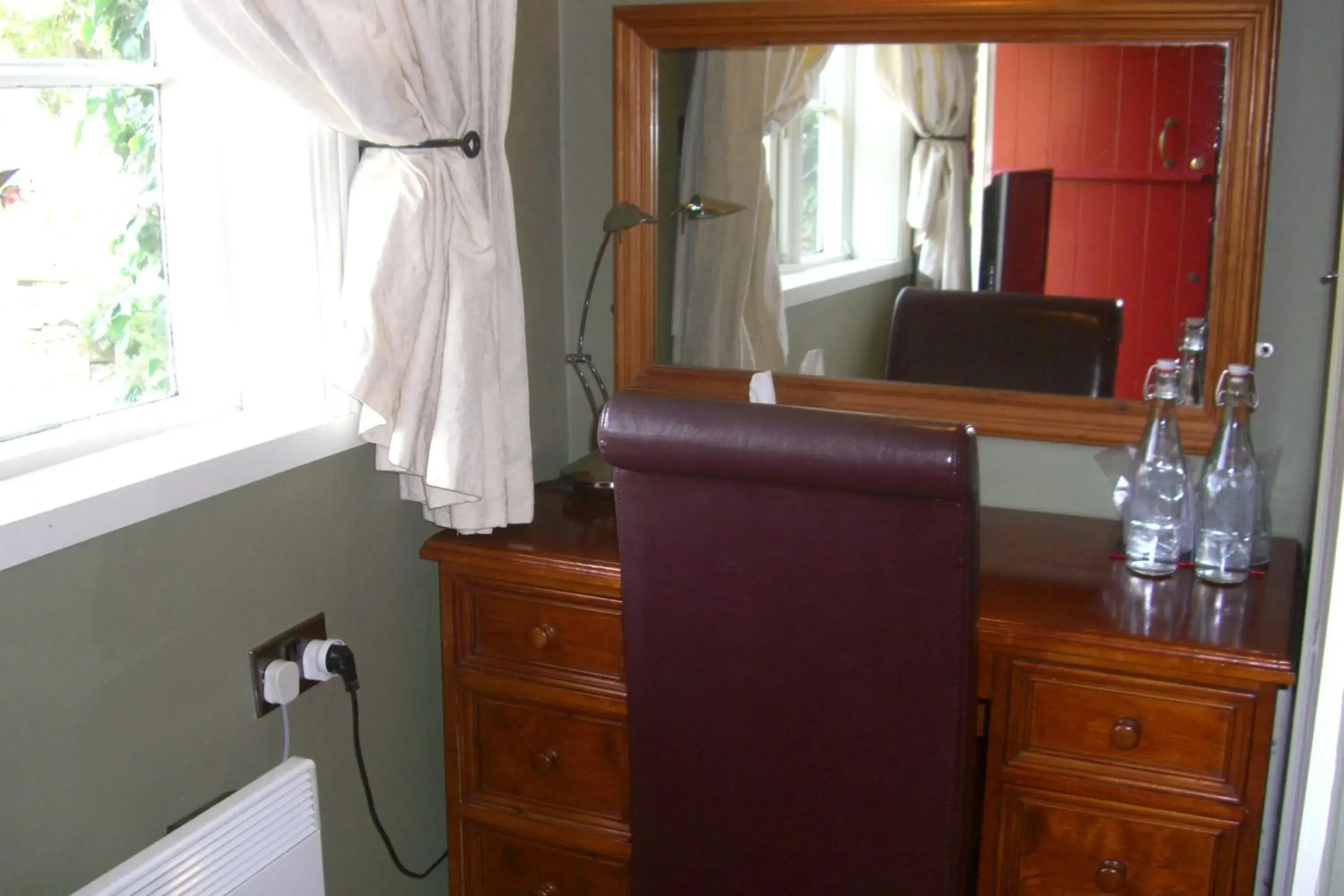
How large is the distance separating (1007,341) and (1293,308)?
410 mm

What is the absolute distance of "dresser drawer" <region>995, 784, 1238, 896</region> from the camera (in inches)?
64.8

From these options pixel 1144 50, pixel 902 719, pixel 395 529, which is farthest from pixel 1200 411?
pixel 395 529

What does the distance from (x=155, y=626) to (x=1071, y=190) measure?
145cm

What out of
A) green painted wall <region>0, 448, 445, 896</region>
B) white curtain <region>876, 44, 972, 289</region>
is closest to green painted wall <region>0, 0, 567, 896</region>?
green painted wall <region>0, 448, 445, 896</region>

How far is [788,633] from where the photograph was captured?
4.91 ft

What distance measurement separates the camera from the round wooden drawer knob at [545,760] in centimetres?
201

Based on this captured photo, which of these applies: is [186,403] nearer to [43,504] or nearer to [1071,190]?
[43,504]

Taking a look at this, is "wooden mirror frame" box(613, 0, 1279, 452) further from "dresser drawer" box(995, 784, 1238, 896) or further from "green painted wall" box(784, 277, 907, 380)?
"dresser drawer" box(995, 784, 1238, 896)

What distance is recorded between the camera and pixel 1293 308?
189 centimetres

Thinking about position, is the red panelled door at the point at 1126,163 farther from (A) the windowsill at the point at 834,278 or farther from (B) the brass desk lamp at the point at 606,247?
(B) the brass desk lamp at the point at 606,247

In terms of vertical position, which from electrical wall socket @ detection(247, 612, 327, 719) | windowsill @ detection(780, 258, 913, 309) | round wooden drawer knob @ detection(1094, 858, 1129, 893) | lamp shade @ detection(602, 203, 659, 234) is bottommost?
round wooden drawer knob @ detection(1094, 858, 1129, 893)

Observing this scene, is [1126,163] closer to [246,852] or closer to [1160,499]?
[1160,499]

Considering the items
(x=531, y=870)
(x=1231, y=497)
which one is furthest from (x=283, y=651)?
(x=1231, y=497)

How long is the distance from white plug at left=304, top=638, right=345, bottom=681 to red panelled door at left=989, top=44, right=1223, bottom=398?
1215mm
